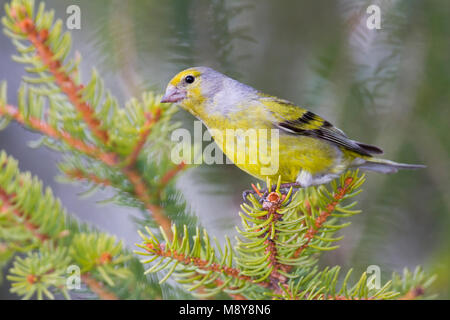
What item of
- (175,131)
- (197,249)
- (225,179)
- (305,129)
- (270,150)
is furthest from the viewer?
(305,129)

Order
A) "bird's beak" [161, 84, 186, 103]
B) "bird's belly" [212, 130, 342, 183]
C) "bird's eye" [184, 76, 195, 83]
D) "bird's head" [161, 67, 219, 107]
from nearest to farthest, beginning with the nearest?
"bird's belly" [212, 130, 342, 183], "bird's beak" [161, 84, 186, 103], "bird's head" [161, 67, 219, 107], "bird's eye" [184, 76, 195, 83]

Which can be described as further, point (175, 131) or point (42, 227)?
point (175, 131)

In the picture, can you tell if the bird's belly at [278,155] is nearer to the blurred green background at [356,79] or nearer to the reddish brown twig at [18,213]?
the blurred green background at [356,79]

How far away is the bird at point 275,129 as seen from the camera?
2.28 m

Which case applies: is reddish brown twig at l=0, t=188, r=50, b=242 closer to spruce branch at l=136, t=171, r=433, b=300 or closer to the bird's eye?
spruce branch at l=136, t=171, r=433, b=300

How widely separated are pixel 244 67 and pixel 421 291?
4.63 feet

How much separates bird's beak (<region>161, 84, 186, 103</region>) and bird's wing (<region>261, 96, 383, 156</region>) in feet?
1.56

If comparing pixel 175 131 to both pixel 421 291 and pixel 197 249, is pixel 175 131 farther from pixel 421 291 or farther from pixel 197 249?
pixel 421 291

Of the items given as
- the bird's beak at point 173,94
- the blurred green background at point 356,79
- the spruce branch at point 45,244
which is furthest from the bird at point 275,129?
the spruce branch at point 45,244

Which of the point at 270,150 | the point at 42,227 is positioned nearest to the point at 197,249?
the point at 42,227

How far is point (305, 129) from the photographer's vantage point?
8.50 ft

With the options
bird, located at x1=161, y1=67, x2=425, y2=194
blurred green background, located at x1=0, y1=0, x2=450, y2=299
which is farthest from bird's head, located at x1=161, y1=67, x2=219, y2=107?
blurred green background, located at x1=0, y1=0, x2=450, y2=299

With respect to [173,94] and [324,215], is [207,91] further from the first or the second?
[324,215]

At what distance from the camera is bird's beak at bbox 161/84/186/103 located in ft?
7.41
